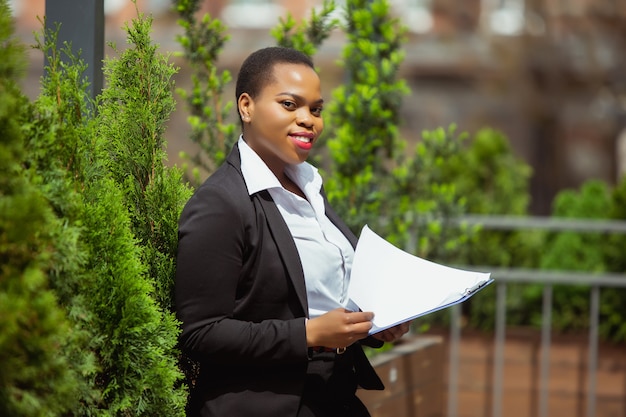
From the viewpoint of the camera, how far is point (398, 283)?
6.96 feet

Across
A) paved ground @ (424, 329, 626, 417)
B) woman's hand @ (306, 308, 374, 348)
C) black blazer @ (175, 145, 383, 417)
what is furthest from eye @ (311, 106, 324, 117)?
paved ground @ (424, 329, 626, 417)

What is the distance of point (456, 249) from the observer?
4598 mm

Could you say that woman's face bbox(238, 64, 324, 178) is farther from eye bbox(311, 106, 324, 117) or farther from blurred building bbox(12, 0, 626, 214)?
blurred building bbox(12, 0, 626, 214)

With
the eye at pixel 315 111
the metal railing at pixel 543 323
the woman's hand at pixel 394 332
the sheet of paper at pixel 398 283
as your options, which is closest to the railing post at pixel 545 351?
the metal railing at pixel 543 323

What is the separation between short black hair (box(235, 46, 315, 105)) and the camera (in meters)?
2.17

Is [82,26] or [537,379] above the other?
[82,26]

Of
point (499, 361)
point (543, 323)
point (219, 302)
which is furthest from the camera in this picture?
point (543, 323)

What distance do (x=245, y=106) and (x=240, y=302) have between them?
1.51ft

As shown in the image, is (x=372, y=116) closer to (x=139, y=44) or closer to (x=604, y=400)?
(x=139, y=44)

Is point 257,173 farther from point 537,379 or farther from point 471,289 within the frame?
point 537,379

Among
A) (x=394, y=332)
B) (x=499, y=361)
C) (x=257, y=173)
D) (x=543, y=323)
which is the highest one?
(x=257, y=173)

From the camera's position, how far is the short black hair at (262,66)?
2.17 m

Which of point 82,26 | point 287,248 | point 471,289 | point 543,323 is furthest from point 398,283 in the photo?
point 543,323

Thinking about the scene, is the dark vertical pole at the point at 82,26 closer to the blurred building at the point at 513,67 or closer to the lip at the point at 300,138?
the lip at the point at 300,138
